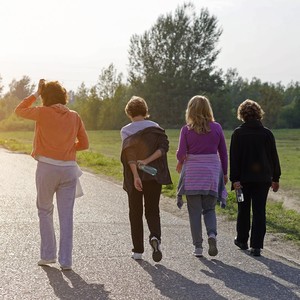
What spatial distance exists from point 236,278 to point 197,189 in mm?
1480

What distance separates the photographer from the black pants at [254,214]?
9.33 metres

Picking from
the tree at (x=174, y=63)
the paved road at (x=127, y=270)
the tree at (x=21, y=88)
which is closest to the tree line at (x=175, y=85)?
the tree at (x=174, y=63)

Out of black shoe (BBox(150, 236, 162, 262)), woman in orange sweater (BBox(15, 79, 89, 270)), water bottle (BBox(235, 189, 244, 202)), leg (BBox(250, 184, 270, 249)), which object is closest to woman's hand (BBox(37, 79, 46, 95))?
woman in orange sweater (BBox(15, 79, 89, 270))

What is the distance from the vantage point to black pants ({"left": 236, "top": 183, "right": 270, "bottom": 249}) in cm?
933

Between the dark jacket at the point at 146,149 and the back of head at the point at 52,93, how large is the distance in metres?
0.89

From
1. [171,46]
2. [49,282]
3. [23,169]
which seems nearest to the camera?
[49,282]

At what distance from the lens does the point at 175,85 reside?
8050cm

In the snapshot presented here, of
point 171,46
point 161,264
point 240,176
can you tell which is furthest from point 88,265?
point 171,46

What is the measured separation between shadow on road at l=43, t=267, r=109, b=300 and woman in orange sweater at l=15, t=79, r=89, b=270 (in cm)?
26

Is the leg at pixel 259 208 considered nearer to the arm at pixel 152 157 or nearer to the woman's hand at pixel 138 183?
the arm at pixel 152 157

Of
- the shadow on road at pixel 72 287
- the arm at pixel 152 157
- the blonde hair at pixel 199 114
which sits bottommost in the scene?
the shadow on road at pixel 72 287

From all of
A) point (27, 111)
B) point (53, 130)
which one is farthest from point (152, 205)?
point (27, 111)

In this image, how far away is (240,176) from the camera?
9.52 m

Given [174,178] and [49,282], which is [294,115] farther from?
[49,282]
